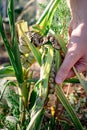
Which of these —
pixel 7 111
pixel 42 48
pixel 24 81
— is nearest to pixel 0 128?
pixel 7 111

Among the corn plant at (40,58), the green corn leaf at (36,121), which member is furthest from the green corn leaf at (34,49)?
the green corn leaf at (36,121)

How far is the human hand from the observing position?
0.90 m

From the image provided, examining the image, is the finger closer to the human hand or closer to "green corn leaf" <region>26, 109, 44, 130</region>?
the human hand

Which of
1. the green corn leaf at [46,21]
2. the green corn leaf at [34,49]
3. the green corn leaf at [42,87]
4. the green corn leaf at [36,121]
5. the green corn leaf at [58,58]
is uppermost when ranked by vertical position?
the green corn leaf at [46,21]

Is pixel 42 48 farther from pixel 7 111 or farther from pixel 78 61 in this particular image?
pixel 7 111

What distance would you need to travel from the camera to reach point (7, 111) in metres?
1.26

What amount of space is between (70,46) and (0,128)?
400mm

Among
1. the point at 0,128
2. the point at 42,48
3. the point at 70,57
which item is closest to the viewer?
the point at 70,57

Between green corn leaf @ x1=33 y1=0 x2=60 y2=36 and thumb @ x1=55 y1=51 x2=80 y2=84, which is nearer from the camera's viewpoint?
thumb @ x1=55 y1=51 x2=80 y2=84

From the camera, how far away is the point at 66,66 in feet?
3.03

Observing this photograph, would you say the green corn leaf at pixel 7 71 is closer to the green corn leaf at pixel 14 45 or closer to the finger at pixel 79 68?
the green corn leaf at pixel 14 45

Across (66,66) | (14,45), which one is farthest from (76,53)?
(14,45)

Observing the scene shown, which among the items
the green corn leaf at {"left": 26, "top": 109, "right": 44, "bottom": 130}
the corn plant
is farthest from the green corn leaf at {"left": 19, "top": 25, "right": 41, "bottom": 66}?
the green corn leaf at {"left": 26, "top": 109, "right": 44, "bottom": 130}

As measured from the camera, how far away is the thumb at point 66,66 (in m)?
0.91
